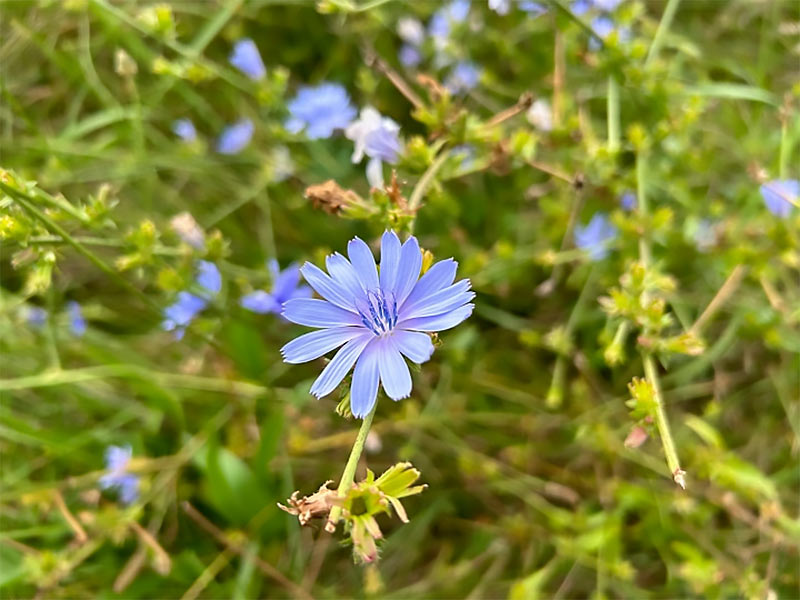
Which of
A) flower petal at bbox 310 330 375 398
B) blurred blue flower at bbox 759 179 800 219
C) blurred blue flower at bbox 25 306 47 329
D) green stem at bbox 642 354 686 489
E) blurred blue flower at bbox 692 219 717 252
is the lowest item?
blurred blue flower at bbox 25 306 47 329

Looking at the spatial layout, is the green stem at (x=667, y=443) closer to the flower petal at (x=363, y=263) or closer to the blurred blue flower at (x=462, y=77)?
the flower petal at (x=363, y=263)

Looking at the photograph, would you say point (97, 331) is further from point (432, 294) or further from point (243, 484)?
point (432, 294)

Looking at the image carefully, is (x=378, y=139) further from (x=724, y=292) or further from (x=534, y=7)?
(x=724, y=292)

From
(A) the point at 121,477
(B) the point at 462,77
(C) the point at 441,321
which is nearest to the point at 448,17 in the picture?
(B) the point at 462,77

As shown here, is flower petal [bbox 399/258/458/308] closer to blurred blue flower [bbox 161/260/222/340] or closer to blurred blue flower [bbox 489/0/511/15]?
blurred blue flower [bbox 489/0/511/15]

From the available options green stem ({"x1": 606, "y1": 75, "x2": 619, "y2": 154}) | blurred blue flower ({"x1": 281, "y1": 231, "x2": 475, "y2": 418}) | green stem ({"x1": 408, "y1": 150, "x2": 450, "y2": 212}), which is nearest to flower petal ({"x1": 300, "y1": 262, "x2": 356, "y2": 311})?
blurred blue flower ({"x1": 281, "y1": 231, "x2": 475, "y2": 418})

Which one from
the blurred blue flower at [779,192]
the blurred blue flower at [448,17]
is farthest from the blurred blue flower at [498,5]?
the blurred blue flower at [779,192]

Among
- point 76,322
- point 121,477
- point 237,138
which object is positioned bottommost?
point 121,477
